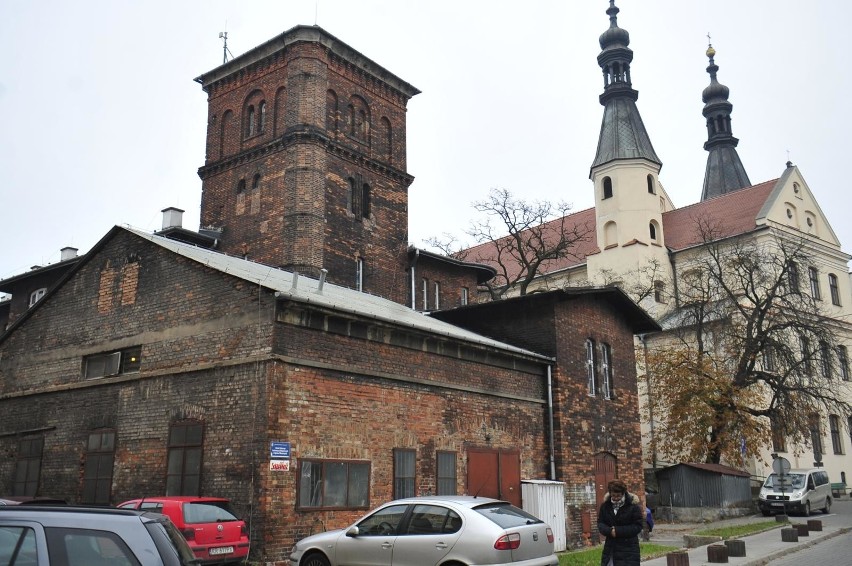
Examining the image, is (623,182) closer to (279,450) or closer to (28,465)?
(28,465)

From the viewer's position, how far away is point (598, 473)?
21797 mm

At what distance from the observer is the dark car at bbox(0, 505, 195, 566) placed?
18.8ft

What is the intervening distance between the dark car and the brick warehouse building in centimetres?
795

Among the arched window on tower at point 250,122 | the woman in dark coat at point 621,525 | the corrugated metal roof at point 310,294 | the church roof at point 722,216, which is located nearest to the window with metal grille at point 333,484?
the corrugated metal roof at point 310,294

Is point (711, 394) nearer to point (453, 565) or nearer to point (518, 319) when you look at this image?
point (518, 319)

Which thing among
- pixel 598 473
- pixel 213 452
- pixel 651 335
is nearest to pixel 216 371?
pixel 213 452

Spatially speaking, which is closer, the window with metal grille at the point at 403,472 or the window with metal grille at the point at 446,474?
the window with metal grille at the point at 403,472

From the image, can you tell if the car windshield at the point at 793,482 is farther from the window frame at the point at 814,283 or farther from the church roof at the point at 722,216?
the window frame at the point at 814,283

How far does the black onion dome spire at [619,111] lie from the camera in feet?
169

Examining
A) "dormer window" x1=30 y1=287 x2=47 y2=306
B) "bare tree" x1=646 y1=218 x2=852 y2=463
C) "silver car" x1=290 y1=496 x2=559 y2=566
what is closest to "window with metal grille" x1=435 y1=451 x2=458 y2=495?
"silver car" x1=290 y1=496 x2=559 y2=566

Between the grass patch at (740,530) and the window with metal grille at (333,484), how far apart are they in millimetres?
11552

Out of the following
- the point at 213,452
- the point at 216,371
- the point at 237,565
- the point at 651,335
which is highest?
the point at 651,335

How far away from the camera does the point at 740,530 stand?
76.9ft

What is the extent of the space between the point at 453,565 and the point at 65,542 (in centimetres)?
606
